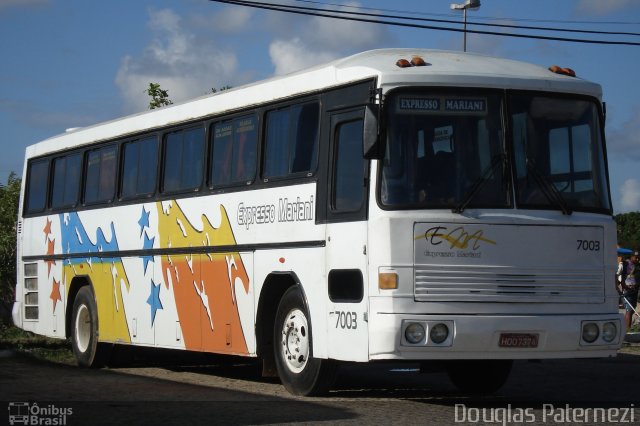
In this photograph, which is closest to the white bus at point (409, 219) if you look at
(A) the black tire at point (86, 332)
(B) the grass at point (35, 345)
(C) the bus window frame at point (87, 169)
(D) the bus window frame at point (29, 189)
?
(C) the bus window frame at point (87, 169)

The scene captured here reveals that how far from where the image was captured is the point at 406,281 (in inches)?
473

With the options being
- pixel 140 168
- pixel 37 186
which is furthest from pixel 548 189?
pixel 37 186

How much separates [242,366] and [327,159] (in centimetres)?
659

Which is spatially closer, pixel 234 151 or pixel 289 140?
pixel 289 140

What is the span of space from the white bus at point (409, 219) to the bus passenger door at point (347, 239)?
0.8 inches

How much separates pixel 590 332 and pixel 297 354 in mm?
3115

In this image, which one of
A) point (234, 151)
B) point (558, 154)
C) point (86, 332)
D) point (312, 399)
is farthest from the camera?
point (86, 332)

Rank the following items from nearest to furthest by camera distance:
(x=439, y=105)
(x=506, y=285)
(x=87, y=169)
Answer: (x=506, y=285), (x=439, y=105), (x=87, y=169)

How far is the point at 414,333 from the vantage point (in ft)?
39.1

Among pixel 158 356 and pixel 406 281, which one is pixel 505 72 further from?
pixel 158 356

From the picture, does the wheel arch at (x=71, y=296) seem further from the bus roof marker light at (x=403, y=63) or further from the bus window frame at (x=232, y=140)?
the bus roof marker light at (x=403, y=63)

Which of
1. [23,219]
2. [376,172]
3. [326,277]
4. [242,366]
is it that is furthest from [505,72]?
[23,219]

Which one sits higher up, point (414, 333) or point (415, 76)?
point (415, 76)

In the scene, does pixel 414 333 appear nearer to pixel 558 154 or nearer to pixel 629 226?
pixel 558 154
